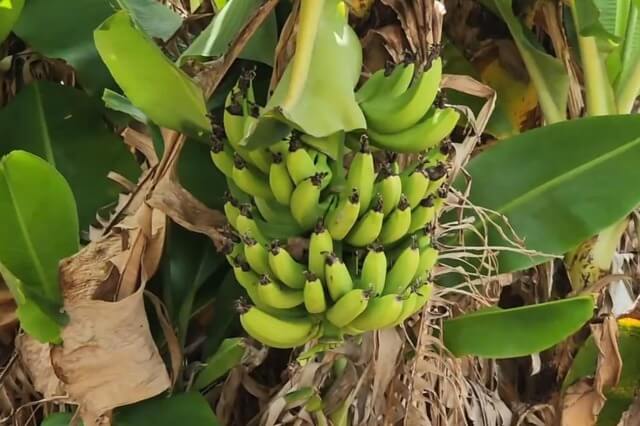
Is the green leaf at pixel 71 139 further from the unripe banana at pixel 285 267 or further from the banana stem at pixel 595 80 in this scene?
Answer: the banana stem at pixel 595 80

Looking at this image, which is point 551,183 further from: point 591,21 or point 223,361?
point 223,361

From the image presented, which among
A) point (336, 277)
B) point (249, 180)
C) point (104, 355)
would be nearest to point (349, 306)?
point (336, 277)

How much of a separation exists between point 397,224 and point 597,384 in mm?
428

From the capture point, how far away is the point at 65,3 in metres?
0.84

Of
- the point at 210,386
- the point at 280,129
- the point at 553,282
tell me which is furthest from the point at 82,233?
the point at 553,282

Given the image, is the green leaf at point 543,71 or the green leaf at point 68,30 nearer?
the green leaf at point 68,30

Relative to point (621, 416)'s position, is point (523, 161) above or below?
above

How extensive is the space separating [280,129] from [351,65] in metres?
0.10

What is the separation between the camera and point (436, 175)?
0.65 meters

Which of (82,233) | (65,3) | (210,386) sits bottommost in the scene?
(210,386)

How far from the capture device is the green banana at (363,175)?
2.04 ft

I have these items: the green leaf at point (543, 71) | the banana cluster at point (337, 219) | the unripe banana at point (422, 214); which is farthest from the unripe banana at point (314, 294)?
the green leaf at point (543, 71)

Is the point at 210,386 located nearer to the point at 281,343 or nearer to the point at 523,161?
the point at 281,343

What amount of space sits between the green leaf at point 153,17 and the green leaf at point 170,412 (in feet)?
1.18
